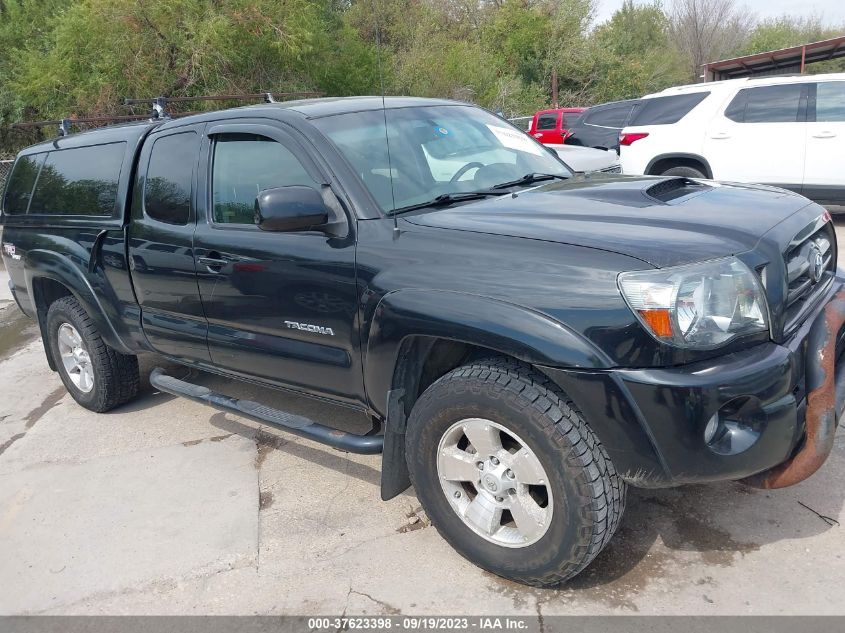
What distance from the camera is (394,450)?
3.12 m

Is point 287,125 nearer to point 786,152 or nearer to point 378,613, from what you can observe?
point 378,613

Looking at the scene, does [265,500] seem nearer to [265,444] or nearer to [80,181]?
[265,444]

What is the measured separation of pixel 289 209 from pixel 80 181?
240cm

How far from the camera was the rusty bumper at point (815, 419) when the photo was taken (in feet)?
8.52

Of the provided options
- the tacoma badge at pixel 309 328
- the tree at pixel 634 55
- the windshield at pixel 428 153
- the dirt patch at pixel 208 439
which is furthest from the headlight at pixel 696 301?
the tree at pixel 634 55

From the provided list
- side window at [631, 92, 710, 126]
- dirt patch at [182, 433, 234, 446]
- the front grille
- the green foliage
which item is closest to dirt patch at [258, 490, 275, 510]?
dirt patch at [182, 433, 234, 446]

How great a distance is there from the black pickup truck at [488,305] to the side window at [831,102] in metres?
6.12

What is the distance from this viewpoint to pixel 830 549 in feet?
9.67

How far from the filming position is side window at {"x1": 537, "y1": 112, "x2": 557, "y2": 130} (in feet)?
56.8

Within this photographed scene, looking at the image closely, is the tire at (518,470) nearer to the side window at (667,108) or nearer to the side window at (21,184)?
the side window at (21,184)

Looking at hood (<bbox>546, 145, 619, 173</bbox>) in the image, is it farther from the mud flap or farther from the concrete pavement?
the mud flap

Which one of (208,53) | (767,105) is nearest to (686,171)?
(767,105)

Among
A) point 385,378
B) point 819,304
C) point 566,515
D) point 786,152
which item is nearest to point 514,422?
point 566,515

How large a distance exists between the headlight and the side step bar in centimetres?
129
